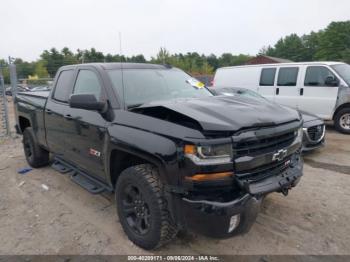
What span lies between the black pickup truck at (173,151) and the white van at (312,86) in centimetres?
560

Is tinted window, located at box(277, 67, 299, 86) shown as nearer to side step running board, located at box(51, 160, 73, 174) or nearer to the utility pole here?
side step running board, located at box(51, 160, 73, 174)

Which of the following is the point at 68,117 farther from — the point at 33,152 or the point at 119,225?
the point at 33,152

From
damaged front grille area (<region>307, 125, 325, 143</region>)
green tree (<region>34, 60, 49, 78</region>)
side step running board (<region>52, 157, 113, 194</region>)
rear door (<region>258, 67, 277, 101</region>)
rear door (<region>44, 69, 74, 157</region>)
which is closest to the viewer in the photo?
side step running board (<region>52, 157, 113, 194</region>)

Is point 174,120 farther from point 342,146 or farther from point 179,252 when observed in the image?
point 342,146

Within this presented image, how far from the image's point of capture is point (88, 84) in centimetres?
361

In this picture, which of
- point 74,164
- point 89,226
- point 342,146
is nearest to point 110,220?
point 89,226

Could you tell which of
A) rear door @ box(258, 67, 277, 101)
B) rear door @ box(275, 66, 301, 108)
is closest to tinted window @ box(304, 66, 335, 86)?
rear door @ box(275, 66, 301, 108)

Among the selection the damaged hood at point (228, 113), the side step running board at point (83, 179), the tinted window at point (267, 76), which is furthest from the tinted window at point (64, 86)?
the tinted window at point (267, 76)

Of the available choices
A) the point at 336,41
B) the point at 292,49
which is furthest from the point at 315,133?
the point at 292,49

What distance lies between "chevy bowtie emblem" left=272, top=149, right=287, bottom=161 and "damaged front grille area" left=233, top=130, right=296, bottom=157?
4 centimetres

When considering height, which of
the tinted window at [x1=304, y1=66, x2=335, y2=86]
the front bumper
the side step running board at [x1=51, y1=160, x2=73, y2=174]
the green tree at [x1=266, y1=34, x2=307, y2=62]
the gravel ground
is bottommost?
the gravel ground

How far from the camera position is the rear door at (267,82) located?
29.8 feet

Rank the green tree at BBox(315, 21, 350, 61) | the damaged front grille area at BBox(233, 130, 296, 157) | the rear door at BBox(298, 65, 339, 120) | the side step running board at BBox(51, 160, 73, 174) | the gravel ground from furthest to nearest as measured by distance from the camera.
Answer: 1. the green tree at BBox(315, 21, 350, 61)
2. the rear door at BBox(298, 65, 339, 120)
3. the side step running board at BBox(51, 160, 73, 174)
4. the gravel ground
5. the damaged front grille area at BBox(233, 130, 296, 157)

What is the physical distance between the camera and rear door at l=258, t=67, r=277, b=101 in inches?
358
